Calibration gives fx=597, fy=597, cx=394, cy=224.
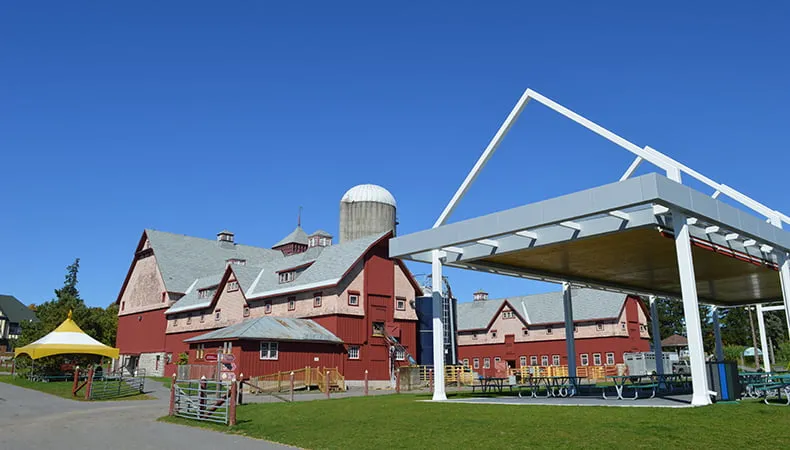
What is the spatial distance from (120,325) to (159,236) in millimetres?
9696

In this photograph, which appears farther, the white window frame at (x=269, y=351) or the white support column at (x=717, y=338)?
the white window frame at (x=269, y=351)

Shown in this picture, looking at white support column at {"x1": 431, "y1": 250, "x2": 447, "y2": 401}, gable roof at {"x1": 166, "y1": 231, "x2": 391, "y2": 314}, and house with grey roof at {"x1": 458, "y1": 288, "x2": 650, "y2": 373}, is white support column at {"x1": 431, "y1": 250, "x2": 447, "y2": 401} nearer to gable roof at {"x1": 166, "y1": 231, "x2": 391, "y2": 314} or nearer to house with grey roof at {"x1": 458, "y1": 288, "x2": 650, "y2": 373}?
gable roof at {"x1": 166, "y1": 231, "x2": 391, "y2": 314}

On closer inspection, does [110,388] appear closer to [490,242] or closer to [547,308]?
[490,242]

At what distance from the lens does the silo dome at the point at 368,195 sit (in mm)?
55719

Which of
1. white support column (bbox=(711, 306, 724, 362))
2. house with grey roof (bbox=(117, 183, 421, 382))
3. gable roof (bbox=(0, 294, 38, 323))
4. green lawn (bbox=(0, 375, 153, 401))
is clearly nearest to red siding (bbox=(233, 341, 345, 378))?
house with grey roof (bbox=(117, 183, 421, 382))

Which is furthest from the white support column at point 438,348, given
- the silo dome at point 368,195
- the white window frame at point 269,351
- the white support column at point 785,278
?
the silo dome at point 368,195

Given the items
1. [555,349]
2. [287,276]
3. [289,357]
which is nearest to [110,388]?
[289,357]

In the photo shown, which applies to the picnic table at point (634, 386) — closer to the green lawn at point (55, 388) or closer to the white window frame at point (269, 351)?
the white window frame at point (269, 351)

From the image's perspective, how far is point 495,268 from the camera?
22.7m

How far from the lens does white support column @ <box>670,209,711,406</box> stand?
1392 cm

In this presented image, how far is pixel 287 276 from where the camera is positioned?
42906 mm

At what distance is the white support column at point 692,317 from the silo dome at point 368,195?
4175 cm

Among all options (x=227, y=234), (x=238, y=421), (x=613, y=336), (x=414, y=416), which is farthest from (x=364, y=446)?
(x=227, y=234)

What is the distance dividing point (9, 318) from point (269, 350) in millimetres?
88437
